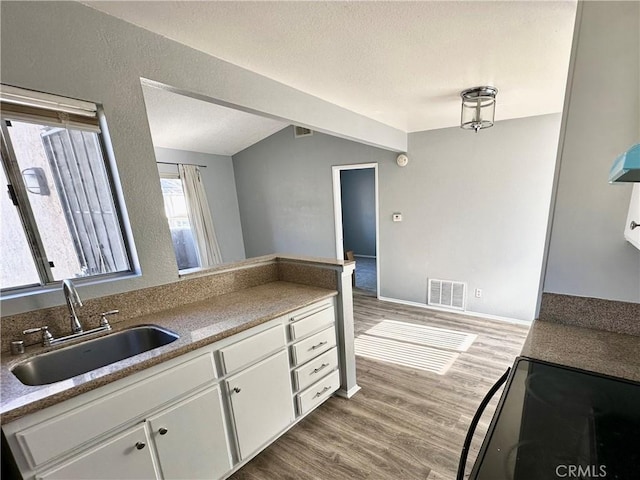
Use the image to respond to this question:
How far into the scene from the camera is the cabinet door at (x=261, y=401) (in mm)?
1498

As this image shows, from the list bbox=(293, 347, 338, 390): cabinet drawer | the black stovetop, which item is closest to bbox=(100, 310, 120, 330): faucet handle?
bbox=(293, 347, 338, 390): cabinet drawer

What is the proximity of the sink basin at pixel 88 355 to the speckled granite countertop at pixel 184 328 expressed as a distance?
0.04m

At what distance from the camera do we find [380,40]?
147 cm

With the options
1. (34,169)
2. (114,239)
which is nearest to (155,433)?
(114,239)

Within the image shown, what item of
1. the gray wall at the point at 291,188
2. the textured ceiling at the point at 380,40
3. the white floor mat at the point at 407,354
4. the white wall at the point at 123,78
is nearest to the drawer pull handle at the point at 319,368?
the white floor mat at the point at 407,354

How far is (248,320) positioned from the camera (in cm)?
149

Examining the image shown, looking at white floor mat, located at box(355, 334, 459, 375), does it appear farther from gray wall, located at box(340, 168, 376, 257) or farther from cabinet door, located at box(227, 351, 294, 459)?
gray wall, located at box(340, 168, 376, 257)

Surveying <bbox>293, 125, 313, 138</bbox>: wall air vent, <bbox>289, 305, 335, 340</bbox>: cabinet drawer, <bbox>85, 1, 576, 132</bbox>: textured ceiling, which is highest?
<bbox>293, 125, 313, 138</bbox>: wall air vent

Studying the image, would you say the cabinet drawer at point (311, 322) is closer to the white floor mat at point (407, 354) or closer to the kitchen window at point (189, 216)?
the white floor mat at point (407, 354)

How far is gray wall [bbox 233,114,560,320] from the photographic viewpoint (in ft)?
9.93

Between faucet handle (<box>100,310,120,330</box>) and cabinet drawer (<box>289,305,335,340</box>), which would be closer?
faucet handle (<box>100,310,120,330</box>)

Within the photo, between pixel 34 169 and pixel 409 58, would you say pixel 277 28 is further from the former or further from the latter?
pixel 34 169

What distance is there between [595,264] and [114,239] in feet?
7.64

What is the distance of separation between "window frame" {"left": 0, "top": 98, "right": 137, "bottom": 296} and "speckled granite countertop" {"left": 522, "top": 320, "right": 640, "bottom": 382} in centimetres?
199
